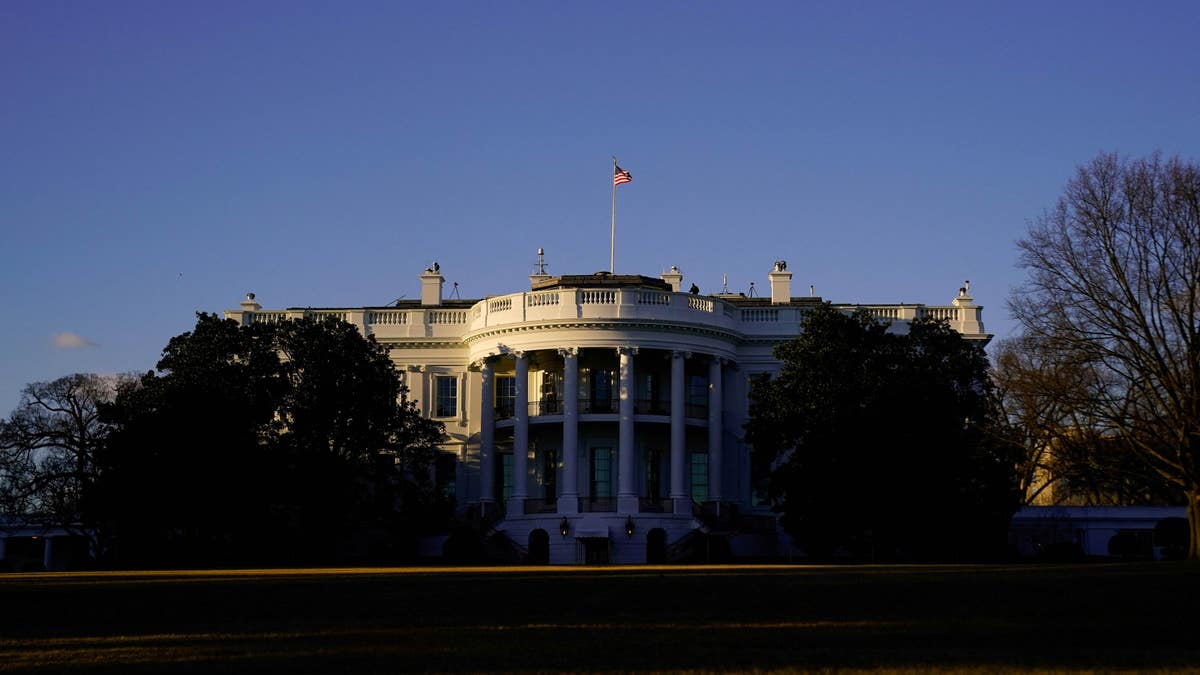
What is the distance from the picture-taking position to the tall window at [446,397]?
62.9 meters

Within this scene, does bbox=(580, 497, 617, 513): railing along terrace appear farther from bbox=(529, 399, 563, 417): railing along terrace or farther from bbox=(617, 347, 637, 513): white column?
bbox=(529, 399, 563, 417): railing along terrace

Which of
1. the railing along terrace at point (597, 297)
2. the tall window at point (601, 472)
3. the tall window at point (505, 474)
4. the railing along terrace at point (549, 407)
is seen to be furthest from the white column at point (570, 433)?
the tall window at point (505, 474)

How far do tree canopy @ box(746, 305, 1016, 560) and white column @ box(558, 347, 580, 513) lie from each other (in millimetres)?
8939

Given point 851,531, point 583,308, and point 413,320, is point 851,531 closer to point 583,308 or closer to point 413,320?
point 583,308

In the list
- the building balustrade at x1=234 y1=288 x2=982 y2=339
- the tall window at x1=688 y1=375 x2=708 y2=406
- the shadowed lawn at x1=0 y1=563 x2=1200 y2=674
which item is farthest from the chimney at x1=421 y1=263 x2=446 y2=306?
the shadowed lawn at x1=0 y1=563 x2=1200 y2=674

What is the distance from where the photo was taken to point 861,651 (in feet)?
54.3

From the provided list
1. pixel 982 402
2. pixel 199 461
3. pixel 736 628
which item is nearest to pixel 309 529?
pixel 199 461

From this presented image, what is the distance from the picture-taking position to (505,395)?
62250mm

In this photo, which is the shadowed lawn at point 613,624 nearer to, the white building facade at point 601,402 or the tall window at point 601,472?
the white building facade at point 601,402

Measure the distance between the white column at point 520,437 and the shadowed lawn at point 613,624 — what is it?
26.7m

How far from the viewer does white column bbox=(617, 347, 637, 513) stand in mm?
55281

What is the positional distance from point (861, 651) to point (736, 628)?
2825 mm

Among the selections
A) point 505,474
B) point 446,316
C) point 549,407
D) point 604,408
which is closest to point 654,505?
point 604,408

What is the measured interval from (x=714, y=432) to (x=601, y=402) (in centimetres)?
484
